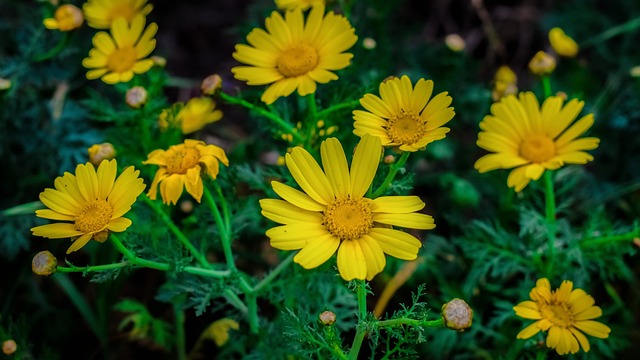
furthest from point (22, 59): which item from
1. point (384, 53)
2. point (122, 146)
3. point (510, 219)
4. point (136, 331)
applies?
point (510, 219)

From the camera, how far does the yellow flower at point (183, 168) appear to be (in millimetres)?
1618

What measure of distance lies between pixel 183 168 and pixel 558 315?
0.99 m

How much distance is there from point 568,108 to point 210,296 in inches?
40.1

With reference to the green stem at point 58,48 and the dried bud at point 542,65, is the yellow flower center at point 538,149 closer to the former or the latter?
the dried bud at point 542,65


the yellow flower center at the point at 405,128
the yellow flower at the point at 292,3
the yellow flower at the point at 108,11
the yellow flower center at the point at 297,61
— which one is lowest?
the yellow flower center at the point at 405,128

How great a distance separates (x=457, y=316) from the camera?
1.40m

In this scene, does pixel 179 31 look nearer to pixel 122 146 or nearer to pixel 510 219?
pixel 122 146

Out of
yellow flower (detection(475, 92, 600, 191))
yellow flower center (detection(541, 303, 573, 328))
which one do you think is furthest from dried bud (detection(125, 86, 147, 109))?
yellow flower center (detection(541, 303, 573, 328))

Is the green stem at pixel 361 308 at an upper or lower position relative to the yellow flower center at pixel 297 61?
lower

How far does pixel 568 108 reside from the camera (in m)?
1.69

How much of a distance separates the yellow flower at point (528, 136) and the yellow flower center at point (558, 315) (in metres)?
0.31

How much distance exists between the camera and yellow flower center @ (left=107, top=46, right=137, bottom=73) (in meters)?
1.96

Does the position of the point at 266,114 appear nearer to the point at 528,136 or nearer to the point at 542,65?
the point at 528,136

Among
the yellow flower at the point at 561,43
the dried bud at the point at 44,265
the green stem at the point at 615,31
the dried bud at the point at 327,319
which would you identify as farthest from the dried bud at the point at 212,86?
the green stem at the point at 615,31
